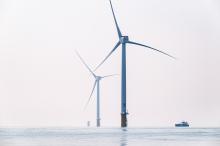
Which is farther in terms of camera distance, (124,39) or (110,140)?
(124,39)

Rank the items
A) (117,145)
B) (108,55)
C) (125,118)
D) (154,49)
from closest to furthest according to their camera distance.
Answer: (117,145)
(154,49)
(108,55)
(125,118)

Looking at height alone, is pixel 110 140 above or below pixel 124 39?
below

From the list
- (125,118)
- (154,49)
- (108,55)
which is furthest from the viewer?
(125,118)

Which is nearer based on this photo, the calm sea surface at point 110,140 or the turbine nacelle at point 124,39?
the calm sea surface at point 110,140

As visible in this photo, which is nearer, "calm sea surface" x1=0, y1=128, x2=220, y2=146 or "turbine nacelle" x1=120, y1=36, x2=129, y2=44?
"calm sea surface" x1=0, y1=128, x2=220, y2=146

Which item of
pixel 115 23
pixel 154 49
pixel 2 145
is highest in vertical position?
pixel 115 23

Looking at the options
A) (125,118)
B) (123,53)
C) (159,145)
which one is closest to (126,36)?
(123,53)

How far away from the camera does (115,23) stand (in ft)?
542

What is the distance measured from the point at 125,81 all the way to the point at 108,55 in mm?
9581

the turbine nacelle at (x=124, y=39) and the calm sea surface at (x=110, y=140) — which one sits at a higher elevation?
the turbine nacelle at (x=124, y=39)

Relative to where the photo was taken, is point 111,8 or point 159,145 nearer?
point 159,145

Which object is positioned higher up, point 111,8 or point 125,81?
point 111,8

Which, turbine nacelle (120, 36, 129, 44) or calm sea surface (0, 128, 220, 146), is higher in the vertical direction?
turbine nacelle (120, 36, 129, 44)

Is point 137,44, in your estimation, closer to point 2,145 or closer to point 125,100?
point 125,100
